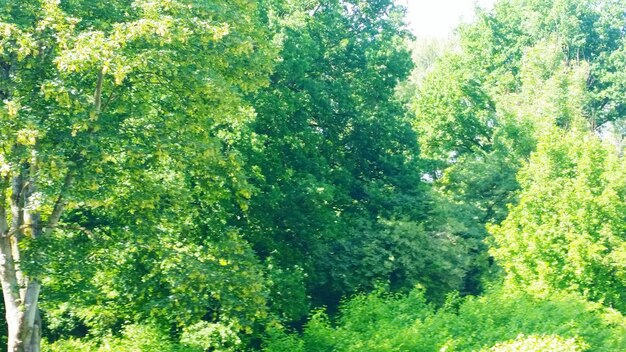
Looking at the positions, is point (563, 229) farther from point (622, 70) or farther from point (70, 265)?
point (622, 70)

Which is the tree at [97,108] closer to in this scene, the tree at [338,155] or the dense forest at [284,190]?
the dense forest at [284,190]

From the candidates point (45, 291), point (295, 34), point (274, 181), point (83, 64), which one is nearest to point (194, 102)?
point (83, 64)

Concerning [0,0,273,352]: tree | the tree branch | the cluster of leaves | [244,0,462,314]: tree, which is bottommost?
the cluster of leaves

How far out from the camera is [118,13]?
12.0 metres

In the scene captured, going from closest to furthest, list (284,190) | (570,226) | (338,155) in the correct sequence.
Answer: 1. (284,190)
2. (570,226)
3. (338,155)

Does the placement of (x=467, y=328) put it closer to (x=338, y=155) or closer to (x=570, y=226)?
(x=570, y=226)

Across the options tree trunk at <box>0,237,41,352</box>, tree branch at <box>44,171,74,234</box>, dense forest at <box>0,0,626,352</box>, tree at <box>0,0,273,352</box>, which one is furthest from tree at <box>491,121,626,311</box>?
tree trunk at <box>0,237,41,352</box>

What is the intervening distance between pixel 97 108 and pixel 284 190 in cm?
935

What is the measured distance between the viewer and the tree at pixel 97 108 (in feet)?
33.9

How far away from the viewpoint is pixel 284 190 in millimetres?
20188

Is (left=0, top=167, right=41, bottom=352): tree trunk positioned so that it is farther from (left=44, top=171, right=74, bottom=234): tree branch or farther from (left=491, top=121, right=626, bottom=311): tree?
(left=491, top=121, right=626, bottom=311): tree

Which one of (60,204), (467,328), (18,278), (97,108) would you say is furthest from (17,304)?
(467,328)

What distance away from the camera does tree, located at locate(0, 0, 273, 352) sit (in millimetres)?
10344

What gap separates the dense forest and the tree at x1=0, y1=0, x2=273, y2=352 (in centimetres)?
5
